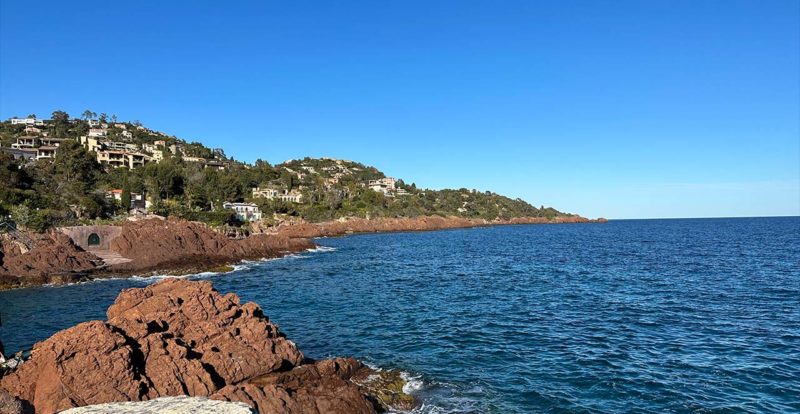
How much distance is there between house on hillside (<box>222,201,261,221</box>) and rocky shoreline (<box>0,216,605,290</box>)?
1682 inches

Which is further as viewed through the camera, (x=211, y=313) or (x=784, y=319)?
(x=784, y=319)

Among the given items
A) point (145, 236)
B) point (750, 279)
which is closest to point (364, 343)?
point (750, 279)

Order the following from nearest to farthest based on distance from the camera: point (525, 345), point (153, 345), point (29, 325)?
point (153, 345) < point (525, 345) < point (29, 325)

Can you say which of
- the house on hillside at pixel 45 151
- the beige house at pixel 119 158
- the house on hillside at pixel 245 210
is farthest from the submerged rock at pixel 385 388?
the beige house at pixel 119 158

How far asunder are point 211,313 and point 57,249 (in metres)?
43.4

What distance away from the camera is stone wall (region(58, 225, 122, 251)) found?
5969 cm

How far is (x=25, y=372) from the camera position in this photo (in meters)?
14.3

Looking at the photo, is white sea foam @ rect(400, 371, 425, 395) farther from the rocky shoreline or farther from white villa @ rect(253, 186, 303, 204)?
white villa @ rect(253, 186, 303, 204)

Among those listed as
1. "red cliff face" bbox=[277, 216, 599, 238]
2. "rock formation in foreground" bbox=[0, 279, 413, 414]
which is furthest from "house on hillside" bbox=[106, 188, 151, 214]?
"rock formation in foreground" bbox=[0, 279, 413, 414]

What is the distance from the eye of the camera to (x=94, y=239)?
203 ft

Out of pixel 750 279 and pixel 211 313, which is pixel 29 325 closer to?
pixel 211 313

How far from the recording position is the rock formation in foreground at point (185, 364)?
13.4 m

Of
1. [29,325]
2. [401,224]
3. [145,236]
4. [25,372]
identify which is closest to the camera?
[25,372]

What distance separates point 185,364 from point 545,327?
65.1ft
